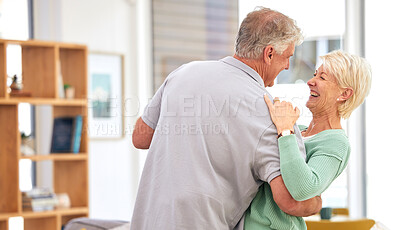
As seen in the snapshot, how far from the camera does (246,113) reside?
5.64 ft

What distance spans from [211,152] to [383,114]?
2987 millimetres

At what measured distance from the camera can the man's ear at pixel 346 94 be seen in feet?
6.73

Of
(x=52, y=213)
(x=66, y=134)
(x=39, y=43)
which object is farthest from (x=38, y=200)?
(x=39, y=43)

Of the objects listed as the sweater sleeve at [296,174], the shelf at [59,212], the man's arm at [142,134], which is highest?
the man's arm at [142,134]

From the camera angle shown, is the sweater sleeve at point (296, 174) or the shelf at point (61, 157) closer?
the sweater sleeve at point (296, 174)

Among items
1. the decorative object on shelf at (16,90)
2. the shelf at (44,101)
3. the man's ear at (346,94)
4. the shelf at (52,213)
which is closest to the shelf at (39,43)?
the decorative object on shelf at (16,90)

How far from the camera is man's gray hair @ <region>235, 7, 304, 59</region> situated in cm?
178

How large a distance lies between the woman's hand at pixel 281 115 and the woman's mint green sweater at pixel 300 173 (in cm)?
5

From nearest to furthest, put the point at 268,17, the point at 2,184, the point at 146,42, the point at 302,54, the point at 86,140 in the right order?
the point at 268,17
the point at 2,184
the point at 86,140
the point at 302,54
the point at 146,42

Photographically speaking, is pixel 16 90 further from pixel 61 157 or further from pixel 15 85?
pixel 61 157

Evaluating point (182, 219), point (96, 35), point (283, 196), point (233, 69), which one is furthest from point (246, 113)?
point (96, 35)

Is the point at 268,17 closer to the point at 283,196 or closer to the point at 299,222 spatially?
the point at 283,196

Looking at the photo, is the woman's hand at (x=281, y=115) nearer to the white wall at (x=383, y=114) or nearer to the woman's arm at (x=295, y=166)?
the woman's arm at (x=295, y=166)

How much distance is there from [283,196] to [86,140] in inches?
124
